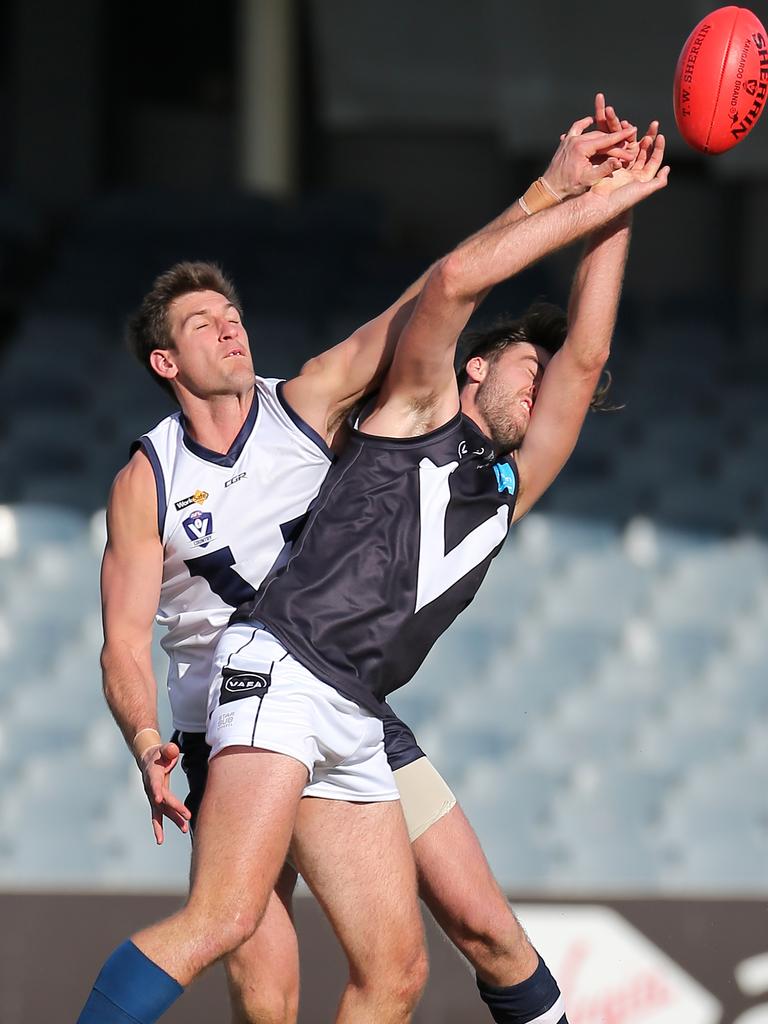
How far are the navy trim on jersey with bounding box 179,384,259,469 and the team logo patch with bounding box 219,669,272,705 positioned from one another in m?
0.51

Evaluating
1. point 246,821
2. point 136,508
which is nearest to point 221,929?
point 246,821

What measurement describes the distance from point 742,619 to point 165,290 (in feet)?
13.6

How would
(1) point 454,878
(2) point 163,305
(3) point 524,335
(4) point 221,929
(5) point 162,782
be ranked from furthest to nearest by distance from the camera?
(3) point 524,335
(2) point 163,305
(1) point 454,878
(5) point 162,782
(4) point 221,929

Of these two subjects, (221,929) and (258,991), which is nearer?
(221,929)

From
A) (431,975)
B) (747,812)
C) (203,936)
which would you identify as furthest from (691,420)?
(203,936)

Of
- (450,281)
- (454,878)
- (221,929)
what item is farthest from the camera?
(454,878)

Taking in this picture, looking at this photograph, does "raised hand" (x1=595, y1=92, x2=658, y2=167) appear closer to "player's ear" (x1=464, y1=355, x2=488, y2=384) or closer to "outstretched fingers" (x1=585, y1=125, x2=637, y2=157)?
"outstretched fingers" (x1=585, y1=125, x2=637, y2=157)

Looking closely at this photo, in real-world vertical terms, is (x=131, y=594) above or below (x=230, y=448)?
below

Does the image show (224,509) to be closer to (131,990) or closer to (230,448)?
(230,448)

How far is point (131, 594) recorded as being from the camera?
315 cm

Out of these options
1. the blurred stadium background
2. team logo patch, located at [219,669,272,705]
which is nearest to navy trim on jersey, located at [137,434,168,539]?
team logo patch, located at [219,669,272,705]

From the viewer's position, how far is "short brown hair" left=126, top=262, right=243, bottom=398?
11.1 feet

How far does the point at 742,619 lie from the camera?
22.2 feet

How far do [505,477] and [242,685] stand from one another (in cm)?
83
